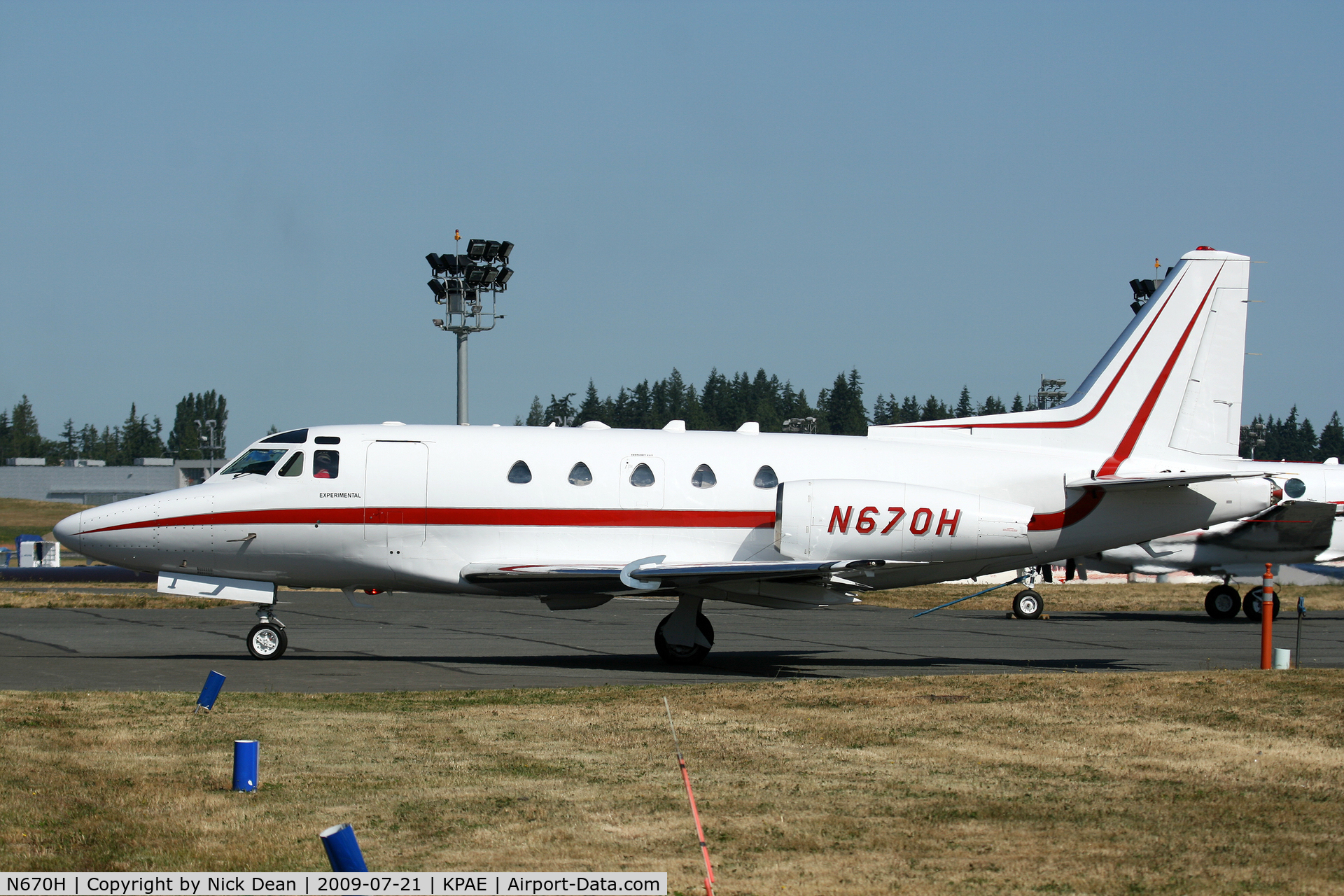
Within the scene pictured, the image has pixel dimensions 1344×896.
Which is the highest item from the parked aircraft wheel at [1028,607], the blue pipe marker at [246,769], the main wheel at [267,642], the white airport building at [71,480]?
the blue pipe marker at [246,769]

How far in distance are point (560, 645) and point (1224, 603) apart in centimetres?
1627

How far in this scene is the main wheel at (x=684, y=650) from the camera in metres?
17.9

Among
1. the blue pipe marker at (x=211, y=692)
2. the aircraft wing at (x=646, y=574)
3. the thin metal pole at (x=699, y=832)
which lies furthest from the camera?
the aircraft wing at (x=646, y=574)

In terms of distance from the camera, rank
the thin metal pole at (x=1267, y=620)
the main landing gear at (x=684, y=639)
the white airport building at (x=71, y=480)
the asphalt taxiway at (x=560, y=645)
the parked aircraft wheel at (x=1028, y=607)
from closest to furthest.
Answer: the thin metal pole at (x=1267, y=620) < the asphalt taxiway at (x=560, y=645) < the main landing gear at (x=684, y=639) < the parked aircraft wheel at (x=1028, y=607) < the white airport building at (x=71, y=480)

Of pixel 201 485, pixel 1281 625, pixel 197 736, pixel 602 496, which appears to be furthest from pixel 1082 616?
pixel 197 736

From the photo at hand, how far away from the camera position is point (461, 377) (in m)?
36.7

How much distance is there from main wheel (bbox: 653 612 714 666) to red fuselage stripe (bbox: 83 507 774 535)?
1.62 meters

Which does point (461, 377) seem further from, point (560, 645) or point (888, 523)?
point (888, 523)

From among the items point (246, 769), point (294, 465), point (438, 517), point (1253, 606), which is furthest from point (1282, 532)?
point (246, 769)

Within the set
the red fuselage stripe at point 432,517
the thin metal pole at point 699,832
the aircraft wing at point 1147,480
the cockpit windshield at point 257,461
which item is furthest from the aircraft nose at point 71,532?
the aircraft wing at point 1147,480

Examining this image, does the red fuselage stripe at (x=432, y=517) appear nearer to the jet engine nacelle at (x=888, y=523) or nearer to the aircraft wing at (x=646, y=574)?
the aircraft wing at (x=646, y=574)

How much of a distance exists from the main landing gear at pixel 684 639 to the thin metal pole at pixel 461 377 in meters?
18.3

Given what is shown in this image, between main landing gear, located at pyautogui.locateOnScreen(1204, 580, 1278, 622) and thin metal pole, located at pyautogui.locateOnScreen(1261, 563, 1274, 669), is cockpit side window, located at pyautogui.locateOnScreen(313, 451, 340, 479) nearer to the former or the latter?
thin metal pole, located at pyautogui.locateOnScreen(1261, 563, 1274, 669)

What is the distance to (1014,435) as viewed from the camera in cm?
1903
